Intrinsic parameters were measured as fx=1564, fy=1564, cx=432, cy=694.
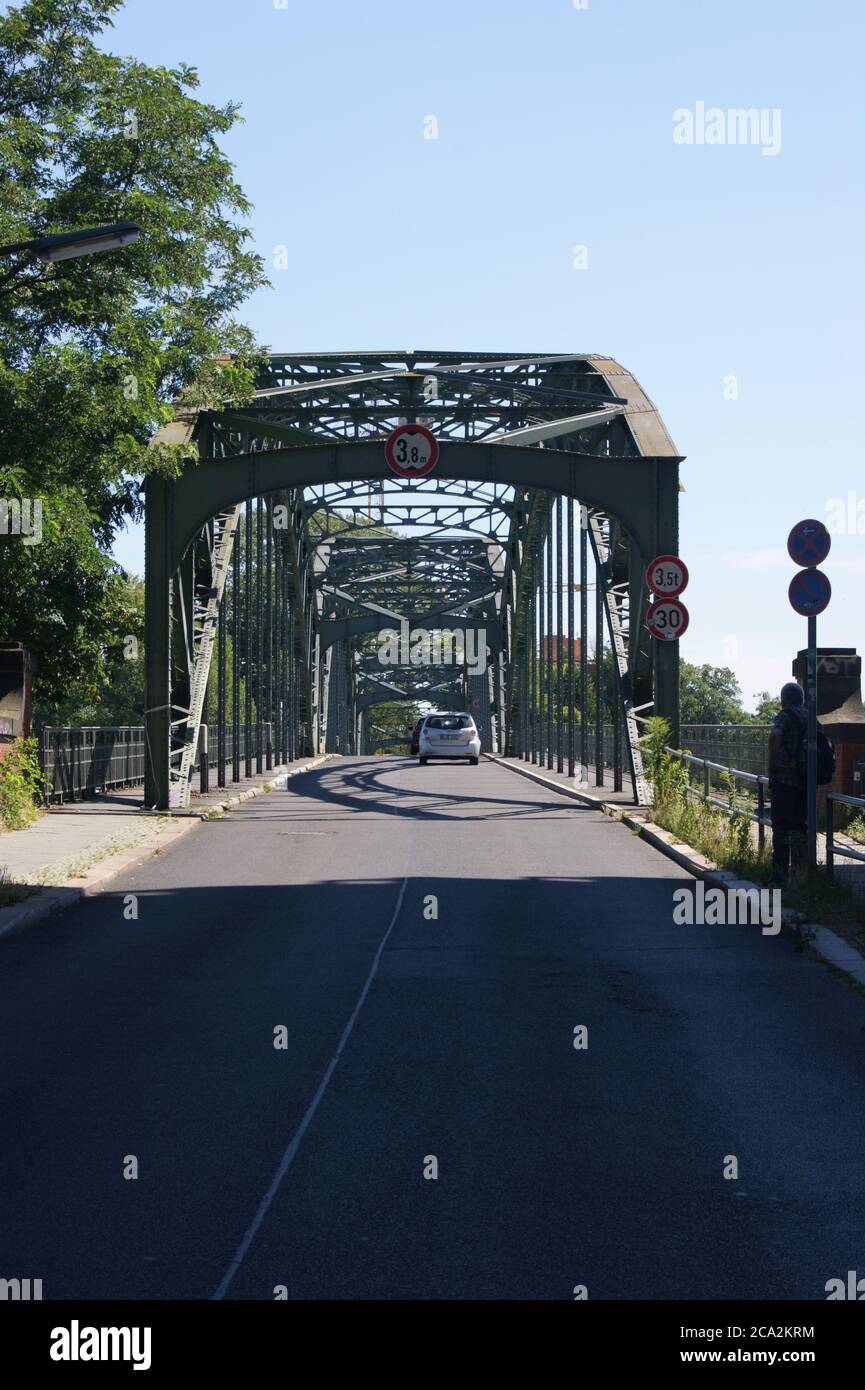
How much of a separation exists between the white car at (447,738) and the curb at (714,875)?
1949 cm

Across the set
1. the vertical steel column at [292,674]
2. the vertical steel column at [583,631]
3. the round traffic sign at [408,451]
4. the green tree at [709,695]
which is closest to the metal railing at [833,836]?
the round traffic sign at [408,451]

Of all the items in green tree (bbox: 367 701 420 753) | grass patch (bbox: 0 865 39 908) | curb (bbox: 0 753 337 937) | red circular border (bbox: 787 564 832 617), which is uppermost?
→ red circular border (bbox: 787 564 832 617)

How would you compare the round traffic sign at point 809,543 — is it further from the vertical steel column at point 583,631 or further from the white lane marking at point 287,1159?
the vertical steel column at point 583,631

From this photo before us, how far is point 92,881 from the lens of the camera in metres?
15.1

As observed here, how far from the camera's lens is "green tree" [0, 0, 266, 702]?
2017cm

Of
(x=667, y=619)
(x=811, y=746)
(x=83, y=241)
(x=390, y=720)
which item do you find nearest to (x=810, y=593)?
(x=811, y=746)

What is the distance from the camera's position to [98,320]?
2170 centimetres

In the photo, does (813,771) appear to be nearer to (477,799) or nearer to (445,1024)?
(445,1024)

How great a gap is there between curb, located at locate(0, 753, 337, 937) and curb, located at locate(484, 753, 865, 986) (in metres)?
5.91

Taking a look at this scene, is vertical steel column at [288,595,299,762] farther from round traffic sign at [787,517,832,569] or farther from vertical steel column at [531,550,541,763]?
round traffic sign at [787,517,832,569]

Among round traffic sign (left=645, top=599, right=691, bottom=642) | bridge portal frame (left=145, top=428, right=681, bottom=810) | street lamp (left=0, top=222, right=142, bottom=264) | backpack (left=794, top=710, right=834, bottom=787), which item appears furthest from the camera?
bridge portal frame (left=145, top=428, right=681, bottom=810)

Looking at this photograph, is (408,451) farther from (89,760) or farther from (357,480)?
(89,760)

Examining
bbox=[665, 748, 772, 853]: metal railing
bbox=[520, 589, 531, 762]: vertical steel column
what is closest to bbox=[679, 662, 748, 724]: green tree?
bbox=[520, 589, 531, 762]: vertical steel column
